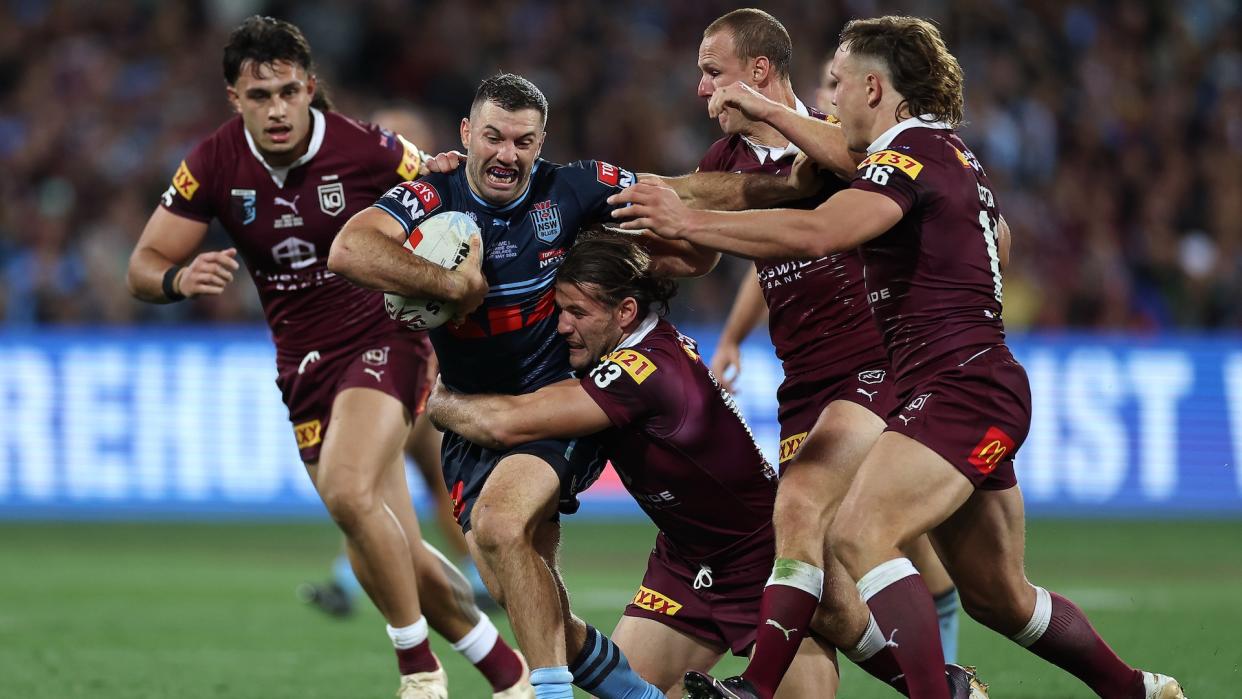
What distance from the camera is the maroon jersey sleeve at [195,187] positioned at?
714cm

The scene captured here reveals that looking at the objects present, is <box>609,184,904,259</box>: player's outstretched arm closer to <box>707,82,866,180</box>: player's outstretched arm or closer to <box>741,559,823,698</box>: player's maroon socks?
<box>707,82,866,180</box>: player's outstretched arm

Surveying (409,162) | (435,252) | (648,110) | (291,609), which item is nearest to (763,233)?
(435,252)

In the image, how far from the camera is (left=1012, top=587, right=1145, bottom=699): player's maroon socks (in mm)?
5680

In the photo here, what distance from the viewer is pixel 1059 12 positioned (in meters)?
18.8

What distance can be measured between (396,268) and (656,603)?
1.58 meters

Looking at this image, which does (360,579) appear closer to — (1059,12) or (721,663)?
(721,663)

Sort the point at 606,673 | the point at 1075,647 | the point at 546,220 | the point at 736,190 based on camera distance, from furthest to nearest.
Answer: the point at 736,190 < the point at 546,220 < the point at 1075,647 < the point at 606,673

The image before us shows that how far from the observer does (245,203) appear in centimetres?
715

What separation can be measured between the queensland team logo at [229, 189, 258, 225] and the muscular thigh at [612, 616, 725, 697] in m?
2.66

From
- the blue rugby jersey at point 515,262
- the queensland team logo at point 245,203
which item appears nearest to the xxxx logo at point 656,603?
the blue rugby jersey at point 515,262

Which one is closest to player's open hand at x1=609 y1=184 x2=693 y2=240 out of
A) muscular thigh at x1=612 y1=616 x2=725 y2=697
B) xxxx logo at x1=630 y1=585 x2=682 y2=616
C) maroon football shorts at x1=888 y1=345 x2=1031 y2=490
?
maroon football shorts at x1=888 y1=345 x2=1031 y2=490

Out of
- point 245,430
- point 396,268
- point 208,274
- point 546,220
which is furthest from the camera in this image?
point 245,430

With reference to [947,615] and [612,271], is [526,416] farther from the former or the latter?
[947,615]

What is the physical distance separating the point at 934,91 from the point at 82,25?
13.6 metres
